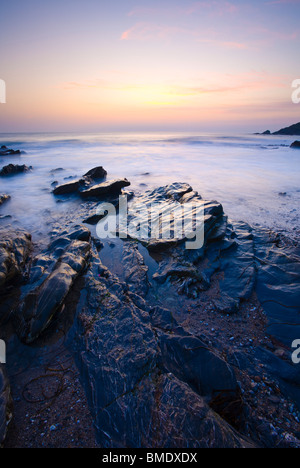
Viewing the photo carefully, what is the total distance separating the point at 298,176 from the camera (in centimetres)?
1390

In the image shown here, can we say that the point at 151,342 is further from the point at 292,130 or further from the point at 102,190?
the point at 292,130

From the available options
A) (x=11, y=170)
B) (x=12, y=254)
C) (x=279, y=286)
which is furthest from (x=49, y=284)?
(x=11, y=170)

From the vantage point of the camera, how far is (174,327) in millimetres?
3309

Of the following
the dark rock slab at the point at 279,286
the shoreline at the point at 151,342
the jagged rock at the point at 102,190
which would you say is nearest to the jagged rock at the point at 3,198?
the jagged rock at the point at 102,190

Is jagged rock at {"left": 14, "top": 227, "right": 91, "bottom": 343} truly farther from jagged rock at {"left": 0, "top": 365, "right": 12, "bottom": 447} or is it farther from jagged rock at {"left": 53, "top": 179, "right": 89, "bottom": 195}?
jagged rock at {"left": 53, "top": 179, "right": 89, "bottom": 195}

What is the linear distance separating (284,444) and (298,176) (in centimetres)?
1552

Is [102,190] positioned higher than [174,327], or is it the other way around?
[102,190]

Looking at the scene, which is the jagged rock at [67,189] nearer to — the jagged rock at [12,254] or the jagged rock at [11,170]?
the jagged rock at [12,254]

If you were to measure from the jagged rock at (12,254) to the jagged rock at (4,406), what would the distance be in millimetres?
1820

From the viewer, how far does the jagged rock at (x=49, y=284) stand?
3188 mm

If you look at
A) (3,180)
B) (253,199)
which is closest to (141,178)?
(253,199)

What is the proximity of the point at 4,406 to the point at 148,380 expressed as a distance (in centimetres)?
152

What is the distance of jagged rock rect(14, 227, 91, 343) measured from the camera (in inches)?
125
